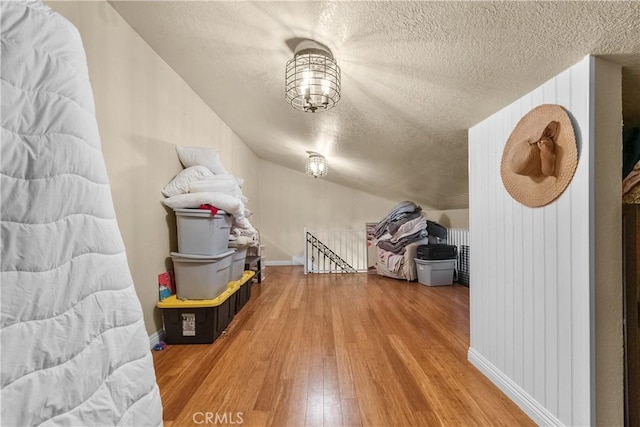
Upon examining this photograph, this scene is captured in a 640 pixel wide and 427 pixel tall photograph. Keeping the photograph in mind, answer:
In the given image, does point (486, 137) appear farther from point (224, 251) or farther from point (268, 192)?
point (268, 192)

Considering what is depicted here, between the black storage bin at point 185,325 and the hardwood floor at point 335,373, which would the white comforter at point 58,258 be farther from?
the black storage bin at point 185,325

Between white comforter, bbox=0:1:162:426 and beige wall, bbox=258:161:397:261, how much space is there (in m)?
4.74

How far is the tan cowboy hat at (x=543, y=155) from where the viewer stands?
1.04m

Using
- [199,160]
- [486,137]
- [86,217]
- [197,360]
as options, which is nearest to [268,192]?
[199,160]

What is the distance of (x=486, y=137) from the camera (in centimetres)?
155

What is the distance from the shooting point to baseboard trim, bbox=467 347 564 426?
113 cm

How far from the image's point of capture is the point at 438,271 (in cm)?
361

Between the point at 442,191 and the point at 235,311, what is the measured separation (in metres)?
2.72

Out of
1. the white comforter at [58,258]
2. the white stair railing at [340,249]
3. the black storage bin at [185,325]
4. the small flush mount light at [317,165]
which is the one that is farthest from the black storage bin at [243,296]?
the white stair railing at [340,249]

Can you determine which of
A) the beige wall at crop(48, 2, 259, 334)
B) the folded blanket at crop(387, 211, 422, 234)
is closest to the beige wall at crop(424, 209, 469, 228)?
the folded blanket at crop(387, 211, 422, 234)

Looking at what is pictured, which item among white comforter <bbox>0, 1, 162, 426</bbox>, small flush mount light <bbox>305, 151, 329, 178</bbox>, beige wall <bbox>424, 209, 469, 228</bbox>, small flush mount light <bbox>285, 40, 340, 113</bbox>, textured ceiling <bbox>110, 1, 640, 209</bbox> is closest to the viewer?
white comforter <bbox>0, 1, 162, 426</bbox>

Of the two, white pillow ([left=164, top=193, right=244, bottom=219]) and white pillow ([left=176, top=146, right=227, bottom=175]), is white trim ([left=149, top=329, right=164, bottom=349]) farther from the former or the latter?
white pillow ([left=176, top=146, right=227, bottom=175])

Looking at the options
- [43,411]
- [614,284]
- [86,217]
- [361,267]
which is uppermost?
[86,217]

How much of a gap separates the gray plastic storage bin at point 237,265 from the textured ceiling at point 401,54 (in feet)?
4.60
